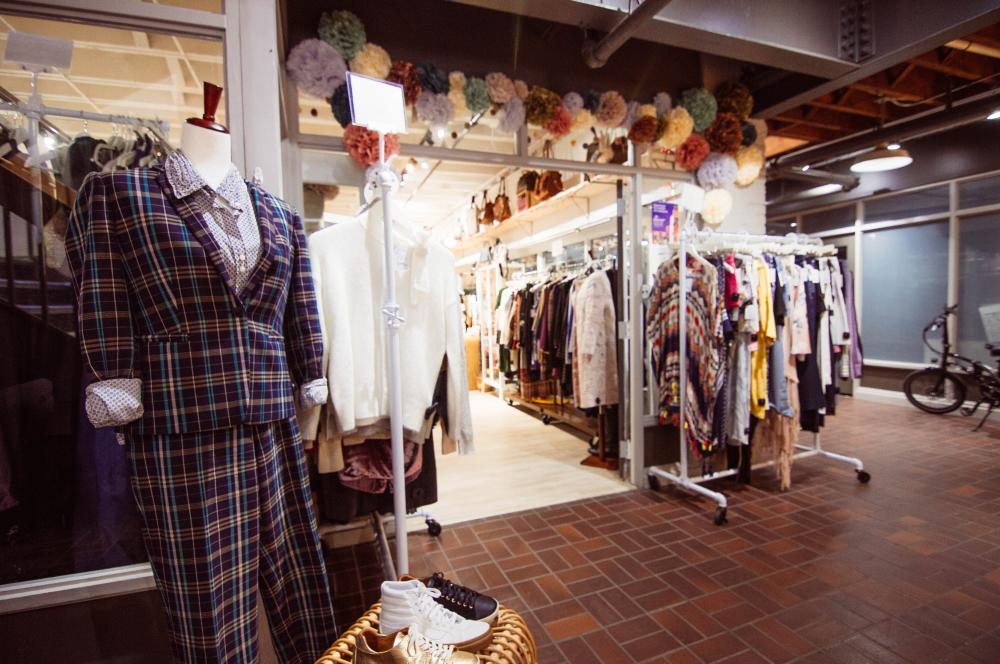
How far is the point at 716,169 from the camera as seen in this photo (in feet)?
11.9

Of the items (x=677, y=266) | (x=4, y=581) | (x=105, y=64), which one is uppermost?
(x=105, y=64)

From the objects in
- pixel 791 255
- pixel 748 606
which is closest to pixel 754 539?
pixel 748 606

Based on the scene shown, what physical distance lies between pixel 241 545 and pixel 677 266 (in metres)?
3.02

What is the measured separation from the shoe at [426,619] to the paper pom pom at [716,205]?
3374mm

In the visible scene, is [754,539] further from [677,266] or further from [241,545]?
[241,545]

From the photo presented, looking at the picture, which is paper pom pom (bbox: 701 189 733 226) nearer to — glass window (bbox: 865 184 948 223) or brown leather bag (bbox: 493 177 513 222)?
brown leather bag (bbox: 493 177 513 222)

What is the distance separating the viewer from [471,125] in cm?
314

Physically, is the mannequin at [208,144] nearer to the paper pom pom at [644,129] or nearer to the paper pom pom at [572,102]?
the paper pom pom at [572,102]

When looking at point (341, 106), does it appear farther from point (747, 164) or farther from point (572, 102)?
point (747, 164)

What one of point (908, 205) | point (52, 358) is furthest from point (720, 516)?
point (908, 205)

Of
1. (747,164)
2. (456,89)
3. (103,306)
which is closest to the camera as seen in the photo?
(103,306)

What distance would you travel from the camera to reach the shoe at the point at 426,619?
1192 millimetres

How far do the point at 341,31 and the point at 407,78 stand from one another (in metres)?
0.40

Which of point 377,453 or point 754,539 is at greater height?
point 377,453
